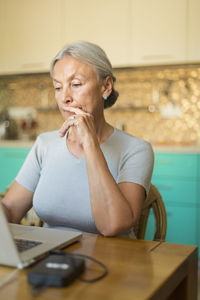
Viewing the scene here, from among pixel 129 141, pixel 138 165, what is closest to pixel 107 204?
pixel 138 165

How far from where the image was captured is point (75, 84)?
1.40 meters

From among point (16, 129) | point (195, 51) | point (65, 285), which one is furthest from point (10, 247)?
point (16, 129)

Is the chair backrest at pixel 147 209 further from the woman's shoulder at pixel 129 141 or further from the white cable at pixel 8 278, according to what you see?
the white cable at pixel 8 278

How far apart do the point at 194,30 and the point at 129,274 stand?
2850 millimetres

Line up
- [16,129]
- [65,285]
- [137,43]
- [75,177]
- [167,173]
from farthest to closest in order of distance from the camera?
[16,129] < [137,43] < [167,173] < [75,177] < [65,285]

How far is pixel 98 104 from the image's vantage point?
1485 mm

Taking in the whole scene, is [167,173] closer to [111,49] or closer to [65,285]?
[111,49]

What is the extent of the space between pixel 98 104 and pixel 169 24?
2090 millimetres

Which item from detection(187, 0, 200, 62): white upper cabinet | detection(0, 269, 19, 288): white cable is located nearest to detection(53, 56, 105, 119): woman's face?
detection(0, 269, 19, 288): white cable

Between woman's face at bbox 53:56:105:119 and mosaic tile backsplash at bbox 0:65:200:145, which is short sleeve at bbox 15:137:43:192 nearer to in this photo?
woman's face at bbox 53:56:105:119

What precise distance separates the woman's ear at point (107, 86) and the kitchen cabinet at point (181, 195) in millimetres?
1713

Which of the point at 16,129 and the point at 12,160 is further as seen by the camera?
the point at 16,129

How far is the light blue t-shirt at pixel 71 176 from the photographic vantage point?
4.33ft

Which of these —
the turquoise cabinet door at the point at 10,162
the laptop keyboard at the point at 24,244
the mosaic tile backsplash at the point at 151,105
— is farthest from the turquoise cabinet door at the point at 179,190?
the laptop keyboard at the point at 24,244
